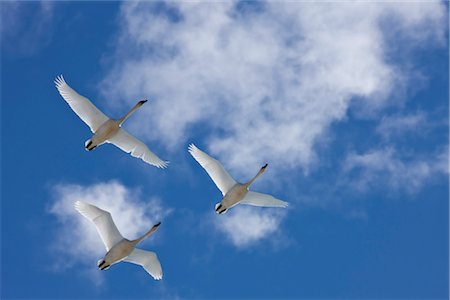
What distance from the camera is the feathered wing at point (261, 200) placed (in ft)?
150

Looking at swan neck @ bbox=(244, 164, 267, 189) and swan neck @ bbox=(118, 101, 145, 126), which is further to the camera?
swan neck @ bbox=(118, 101, 145, 126)

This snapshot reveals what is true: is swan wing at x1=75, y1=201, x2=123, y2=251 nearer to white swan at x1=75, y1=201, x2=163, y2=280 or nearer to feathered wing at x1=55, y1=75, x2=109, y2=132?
white swan at x1=75, y1=201, x2=163, y2=280

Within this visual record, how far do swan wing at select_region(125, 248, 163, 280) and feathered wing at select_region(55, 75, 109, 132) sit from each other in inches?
266

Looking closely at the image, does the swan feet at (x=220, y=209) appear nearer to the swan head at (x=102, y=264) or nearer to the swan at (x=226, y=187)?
the swan at (x=226, y=187)

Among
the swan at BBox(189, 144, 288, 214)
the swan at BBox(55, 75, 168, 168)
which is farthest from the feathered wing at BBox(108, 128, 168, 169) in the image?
the swan at BBox(189, 144, 288, 214)

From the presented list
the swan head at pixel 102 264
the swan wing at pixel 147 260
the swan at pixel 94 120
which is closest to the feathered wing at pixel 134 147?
the swan at pixel 94 120

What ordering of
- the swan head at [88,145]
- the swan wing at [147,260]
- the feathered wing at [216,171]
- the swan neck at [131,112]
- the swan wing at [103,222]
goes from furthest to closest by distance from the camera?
the swan neck at [131,112] → the feathered wing at [216,171] → the swan head at [88,145] → the swan wing at [147,260] → the swan wing at [103,222]

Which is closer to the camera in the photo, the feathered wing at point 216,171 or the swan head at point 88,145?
the swan head at point 88,145

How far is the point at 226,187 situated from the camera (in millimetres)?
45250

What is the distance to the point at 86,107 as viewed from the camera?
1746 inches

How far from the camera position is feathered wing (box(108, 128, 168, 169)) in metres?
45.6

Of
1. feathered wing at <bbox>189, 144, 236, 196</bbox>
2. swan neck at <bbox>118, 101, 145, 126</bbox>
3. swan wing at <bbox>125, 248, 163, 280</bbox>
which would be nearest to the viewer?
swan wing at <bbox>125, 248, 163, 280</bbox>

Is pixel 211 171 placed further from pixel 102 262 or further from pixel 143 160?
pixel 102 262

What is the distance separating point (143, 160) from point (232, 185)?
16.9 feet
